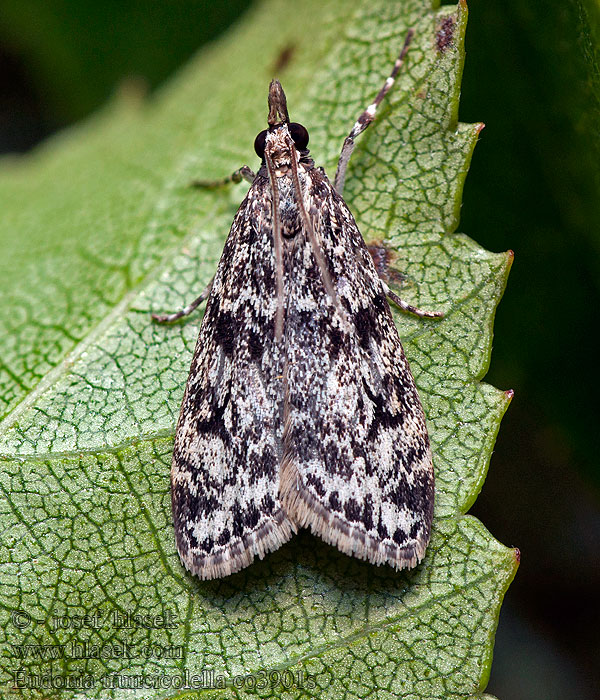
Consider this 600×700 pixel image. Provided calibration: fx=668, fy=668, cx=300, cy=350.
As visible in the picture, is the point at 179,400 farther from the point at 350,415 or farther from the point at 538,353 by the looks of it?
the point at 538,353

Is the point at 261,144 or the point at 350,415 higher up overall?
the point at 261,144

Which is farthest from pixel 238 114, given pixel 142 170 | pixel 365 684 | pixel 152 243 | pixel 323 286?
pixel 365 684

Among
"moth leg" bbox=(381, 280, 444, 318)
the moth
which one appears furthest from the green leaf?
the moth

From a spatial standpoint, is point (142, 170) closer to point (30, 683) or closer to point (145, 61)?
point (145, 61)

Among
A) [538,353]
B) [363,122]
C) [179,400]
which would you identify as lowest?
[538,353]

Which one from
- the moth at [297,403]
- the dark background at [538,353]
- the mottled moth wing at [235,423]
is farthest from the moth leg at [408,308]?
the dark background at [538,353]

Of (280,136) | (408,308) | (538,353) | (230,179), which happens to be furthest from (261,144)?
(538,353)

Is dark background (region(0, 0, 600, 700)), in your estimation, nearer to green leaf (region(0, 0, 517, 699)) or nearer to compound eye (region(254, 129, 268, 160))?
green leaf (region(0, 0, 517, 699))
